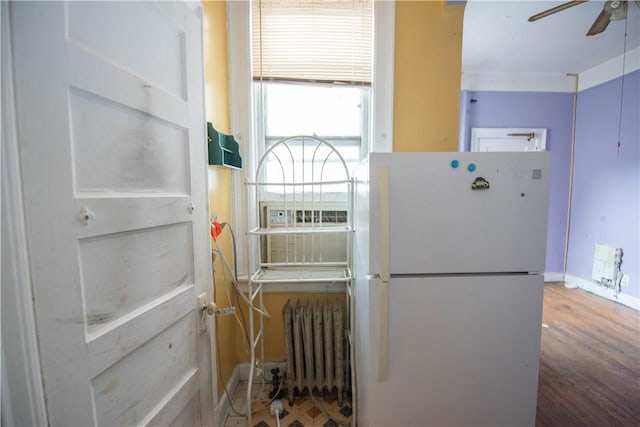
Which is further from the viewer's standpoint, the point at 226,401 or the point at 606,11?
the point at 606,11

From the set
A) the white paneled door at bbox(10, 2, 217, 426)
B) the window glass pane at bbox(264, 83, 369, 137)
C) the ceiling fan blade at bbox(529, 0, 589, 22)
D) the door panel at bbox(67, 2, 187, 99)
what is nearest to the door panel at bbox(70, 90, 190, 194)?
the white paneled door at bbox(10, 2, 217, 426)

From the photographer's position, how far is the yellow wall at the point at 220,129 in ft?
3.95

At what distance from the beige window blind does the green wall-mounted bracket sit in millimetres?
571

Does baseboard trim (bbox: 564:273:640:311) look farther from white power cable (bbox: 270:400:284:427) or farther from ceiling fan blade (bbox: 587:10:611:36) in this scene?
white power cable (bbox: 270:400:284:427)

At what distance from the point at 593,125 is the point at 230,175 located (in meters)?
4.27

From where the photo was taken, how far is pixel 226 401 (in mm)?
1361

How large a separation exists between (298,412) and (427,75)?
7.18 feet

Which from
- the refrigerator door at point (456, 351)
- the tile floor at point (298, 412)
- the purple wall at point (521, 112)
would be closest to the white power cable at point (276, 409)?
the tile floor at point (298, 412)

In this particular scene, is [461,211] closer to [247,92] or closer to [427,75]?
[427,75]

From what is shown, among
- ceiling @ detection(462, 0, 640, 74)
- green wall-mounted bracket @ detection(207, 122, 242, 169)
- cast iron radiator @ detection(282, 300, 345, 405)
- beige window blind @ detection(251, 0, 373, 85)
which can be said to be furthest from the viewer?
ceiling @ detection(462, 0, 640, 74)

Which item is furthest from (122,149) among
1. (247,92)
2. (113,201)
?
(247,92)

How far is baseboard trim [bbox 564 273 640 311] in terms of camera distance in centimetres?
256

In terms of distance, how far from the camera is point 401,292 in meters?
0.93

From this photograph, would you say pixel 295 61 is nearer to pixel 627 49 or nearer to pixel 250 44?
pixel 250 44
